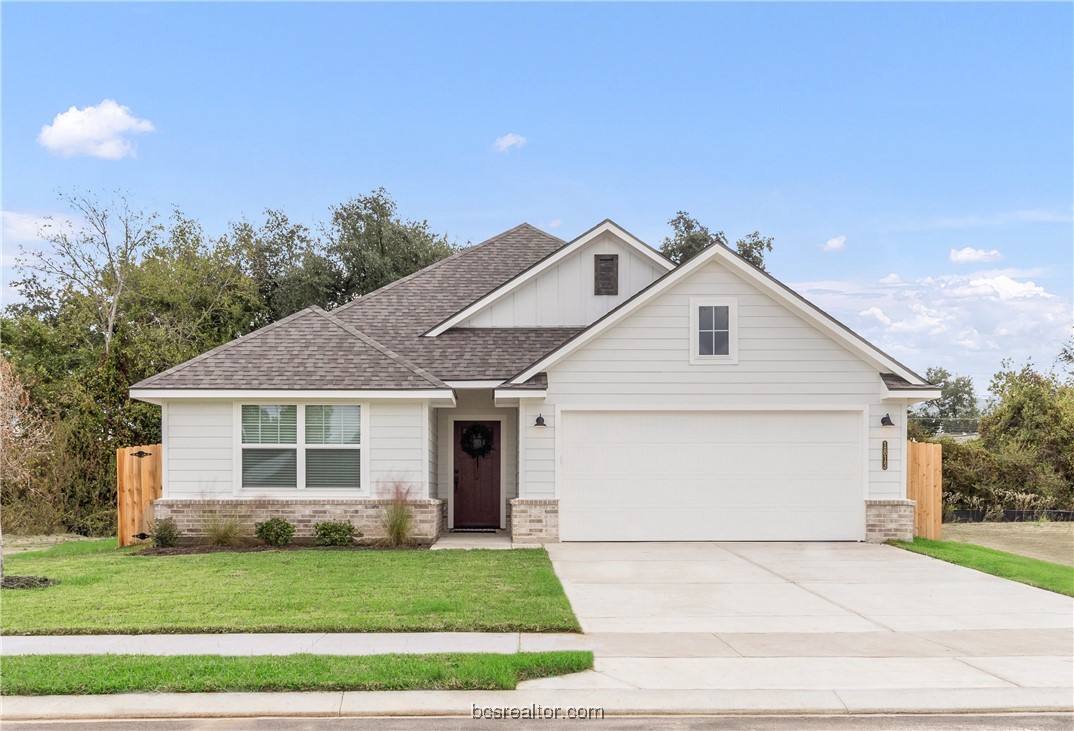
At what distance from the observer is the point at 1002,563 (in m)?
13.4

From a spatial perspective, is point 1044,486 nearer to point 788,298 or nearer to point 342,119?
point 788,298

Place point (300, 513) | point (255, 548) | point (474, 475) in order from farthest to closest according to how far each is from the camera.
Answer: point (474, 475), point (300, 513), point (255, 548)

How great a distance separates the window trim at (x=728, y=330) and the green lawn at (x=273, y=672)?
9.04 meters

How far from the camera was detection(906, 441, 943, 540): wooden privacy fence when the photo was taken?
54.9 feet

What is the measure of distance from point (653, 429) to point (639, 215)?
1608 centimetres

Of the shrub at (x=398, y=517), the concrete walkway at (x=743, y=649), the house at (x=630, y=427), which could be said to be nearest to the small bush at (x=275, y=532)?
the house at (x=630, y=427)

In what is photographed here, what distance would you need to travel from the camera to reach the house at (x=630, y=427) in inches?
610

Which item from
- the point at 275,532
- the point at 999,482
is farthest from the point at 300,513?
the point at 999,482

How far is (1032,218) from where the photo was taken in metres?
20.8

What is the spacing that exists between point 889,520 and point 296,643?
11.5 meters

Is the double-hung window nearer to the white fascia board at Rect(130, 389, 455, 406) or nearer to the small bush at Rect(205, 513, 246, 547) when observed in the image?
the white fascia board at Rect(130, 389, 455, 406)

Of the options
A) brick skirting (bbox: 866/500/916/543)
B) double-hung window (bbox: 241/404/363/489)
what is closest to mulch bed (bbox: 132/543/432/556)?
double-hung window (bbox: 241/404/363/489)

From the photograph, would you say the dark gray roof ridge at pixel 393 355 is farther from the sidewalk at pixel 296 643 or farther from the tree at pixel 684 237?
the tree at pixel 684 237

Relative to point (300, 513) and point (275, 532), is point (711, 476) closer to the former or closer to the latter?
point (300, 513)
